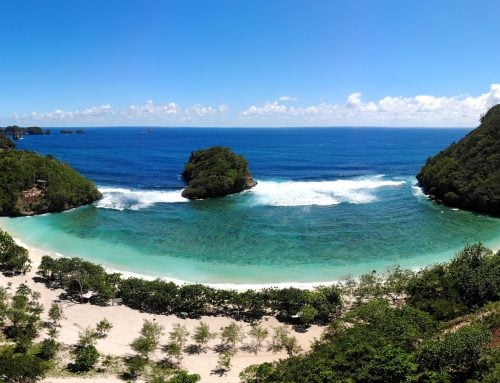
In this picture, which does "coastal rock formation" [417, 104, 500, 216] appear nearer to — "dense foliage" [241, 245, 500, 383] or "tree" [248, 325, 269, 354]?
"dense foliage" [241, 245, 500, 383]

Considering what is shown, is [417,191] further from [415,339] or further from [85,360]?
[85,360]

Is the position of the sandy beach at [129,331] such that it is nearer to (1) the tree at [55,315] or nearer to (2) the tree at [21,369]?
(1) the tree at [55,315]

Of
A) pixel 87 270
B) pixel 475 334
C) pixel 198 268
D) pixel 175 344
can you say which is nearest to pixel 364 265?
pixel 198 268

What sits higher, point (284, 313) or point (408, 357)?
point (408, 357)

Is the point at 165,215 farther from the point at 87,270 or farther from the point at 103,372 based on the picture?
the point at 103,372

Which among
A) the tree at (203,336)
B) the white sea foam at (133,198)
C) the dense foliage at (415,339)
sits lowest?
the tree at (203,336)

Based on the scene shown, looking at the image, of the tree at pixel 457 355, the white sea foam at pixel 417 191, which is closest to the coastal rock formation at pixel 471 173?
the white sea foam at pixel 417 191
